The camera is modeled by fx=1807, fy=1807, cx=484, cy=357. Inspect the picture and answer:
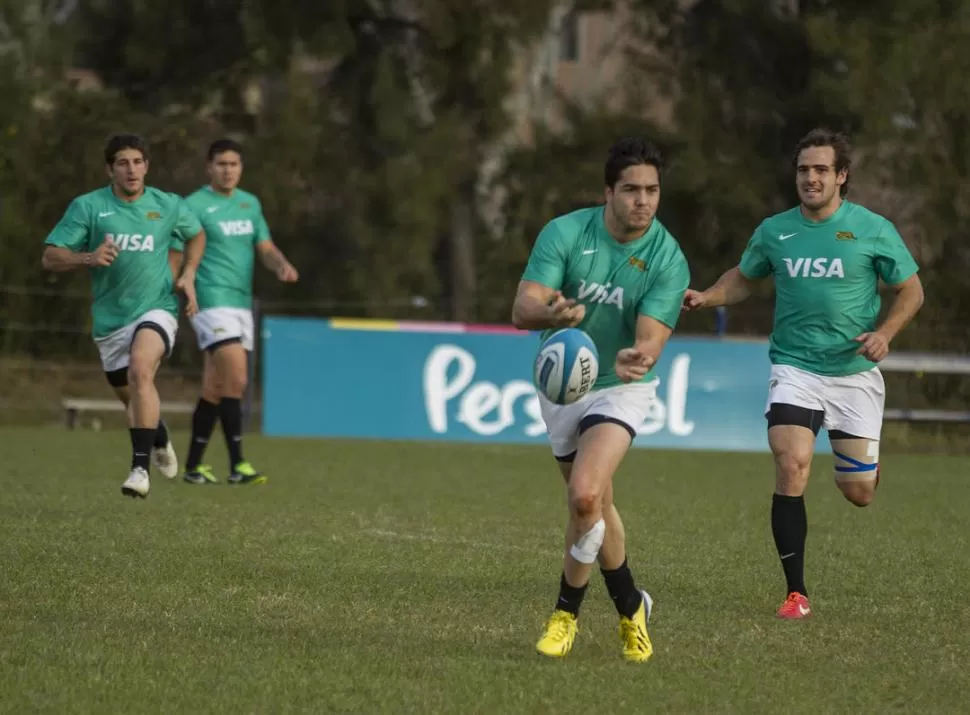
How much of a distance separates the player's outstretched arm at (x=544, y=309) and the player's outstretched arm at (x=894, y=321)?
1.91 meters

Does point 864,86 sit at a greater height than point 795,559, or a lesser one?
greater

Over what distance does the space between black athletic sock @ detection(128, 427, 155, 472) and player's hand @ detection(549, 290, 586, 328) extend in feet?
17.2

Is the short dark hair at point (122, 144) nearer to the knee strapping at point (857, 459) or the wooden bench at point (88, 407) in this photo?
the knee strapping at point (857, 459)

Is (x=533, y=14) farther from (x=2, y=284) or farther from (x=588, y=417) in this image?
(x=588, y=417)

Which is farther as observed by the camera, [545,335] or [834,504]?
[834,504]

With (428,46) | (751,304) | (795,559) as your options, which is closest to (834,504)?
(795,559)

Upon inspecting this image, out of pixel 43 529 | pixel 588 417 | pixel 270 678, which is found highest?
A: pixel 588 417

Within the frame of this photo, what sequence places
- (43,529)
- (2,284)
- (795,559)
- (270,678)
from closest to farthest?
(270,678), (795,559), (43,529), (2,284)

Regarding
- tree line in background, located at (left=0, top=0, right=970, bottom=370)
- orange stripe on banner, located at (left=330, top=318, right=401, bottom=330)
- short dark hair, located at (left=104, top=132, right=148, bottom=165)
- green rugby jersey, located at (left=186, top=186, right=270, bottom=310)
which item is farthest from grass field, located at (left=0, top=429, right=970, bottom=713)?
tree line in background, located at (left=0, top=0, right=970, bottom=370)

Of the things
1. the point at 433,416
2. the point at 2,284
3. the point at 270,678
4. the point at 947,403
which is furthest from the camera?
the point at 2,284

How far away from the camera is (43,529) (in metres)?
9.88

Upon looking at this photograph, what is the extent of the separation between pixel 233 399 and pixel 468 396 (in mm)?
6176

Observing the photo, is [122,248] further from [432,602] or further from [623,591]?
[623,591]

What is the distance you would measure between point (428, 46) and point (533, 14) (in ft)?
5.56
